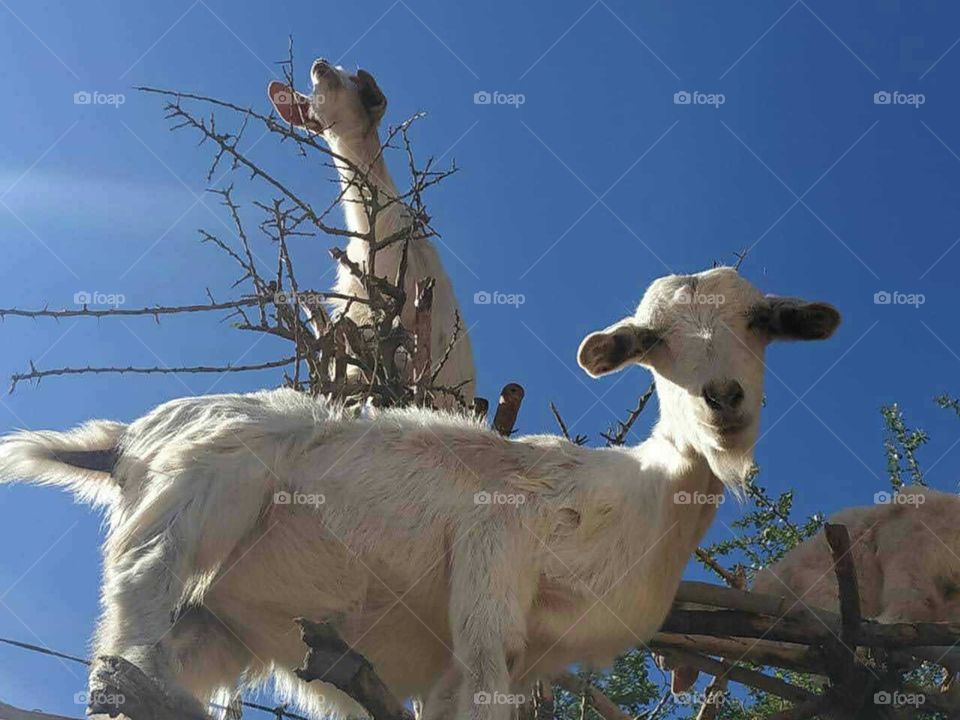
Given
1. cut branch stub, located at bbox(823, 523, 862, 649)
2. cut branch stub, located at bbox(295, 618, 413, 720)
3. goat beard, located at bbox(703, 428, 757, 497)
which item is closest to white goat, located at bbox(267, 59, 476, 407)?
goat beard, located at bbox(703, 428, 757, 497)

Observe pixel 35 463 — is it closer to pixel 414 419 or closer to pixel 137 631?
pixel 137 631

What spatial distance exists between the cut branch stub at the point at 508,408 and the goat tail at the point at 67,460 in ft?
7.68

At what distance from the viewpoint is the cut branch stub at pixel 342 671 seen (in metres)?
4.01

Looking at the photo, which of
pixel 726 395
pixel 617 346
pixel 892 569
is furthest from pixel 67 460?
pixel 892 569

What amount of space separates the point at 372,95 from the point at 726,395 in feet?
19.9

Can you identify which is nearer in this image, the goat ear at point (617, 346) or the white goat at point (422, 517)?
the white goat at point (422, 517)

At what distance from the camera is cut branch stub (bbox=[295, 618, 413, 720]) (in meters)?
4.01

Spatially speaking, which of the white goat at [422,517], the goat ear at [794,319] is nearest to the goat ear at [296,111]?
the white goat at [422,517]

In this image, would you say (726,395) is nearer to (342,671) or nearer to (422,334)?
(342,671)

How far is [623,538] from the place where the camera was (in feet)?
17.0

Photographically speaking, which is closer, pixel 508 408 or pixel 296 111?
pixel 508 408

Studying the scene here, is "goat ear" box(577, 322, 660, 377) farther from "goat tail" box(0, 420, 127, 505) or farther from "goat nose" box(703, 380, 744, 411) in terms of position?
"goat tail" box(0, 420, 127, 505)

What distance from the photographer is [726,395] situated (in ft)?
16.3

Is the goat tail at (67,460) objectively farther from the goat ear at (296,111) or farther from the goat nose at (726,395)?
the goat ear at (296,111)
